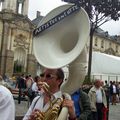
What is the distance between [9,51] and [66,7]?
50.0 metres

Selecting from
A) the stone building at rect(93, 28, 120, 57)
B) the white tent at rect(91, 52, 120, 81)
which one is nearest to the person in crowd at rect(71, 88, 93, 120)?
the white tent at rect(91, 52, 120, 81)

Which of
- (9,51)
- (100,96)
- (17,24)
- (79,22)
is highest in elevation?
(17,24)

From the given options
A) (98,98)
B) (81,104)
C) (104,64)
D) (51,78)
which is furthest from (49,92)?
(104,64)

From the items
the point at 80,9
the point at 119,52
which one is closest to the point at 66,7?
the point at 80,9

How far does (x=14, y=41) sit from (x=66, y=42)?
51.3m

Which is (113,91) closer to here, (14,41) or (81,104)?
(81,104)

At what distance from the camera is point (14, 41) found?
2169 inches

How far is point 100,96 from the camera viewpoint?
38.7ft

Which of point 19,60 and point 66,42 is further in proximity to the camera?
point 19,60

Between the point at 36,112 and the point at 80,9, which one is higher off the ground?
the point at 80,9

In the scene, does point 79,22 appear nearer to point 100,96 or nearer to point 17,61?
point 100,96

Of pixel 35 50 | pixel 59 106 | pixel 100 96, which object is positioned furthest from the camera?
pixel 100 96

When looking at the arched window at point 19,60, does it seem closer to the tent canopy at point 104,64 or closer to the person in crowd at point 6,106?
the tent canopy at point 104,64

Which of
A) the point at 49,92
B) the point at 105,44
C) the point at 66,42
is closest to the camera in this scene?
the point at 49,92
